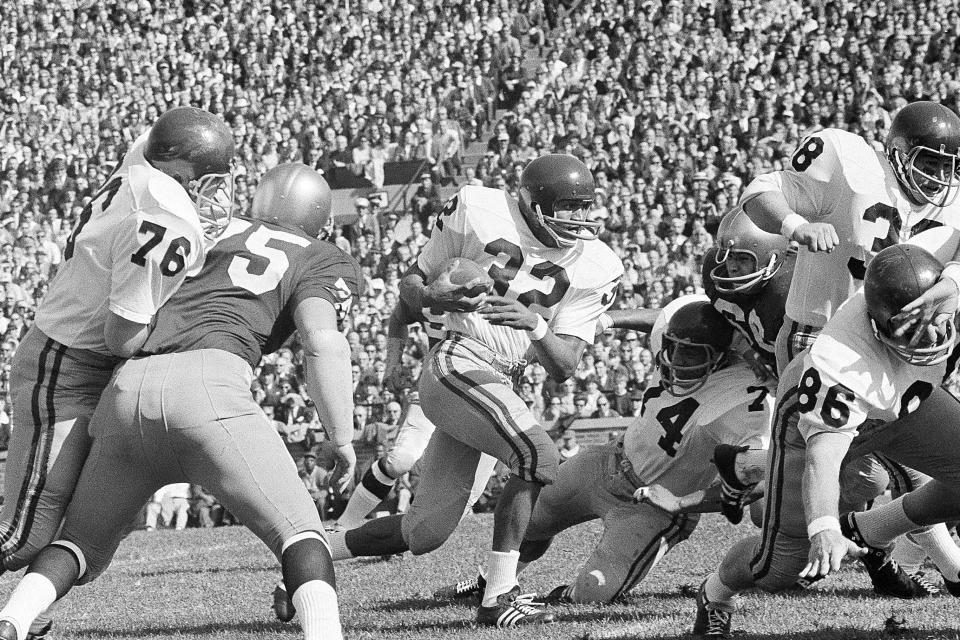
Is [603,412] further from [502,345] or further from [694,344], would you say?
[694,344]

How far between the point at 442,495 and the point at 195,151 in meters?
2.02

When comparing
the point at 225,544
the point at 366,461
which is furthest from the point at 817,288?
the point at 366,461

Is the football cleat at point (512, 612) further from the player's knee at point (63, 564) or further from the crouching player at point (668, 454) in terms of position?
the player's knee at point (63, 564)

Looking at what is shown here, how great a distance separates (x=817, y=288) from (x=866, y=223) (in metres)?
0.31

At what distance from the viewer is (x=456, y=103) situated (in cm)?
1698

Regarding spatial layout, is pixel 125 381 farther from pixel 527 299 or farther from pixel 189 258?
pixel 527 299

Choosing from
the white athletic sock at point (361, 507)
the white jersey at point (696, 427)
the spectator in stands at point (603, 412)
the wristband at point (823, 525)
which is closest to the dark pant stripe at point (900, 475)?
the white jersey at point (696, 427)

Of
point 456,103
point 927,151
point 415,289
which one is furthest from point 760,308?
point 456,103

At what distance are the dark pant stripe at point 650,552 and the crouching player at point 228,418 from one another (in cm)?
147

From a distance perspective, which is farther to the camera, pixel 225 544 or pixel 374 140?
pixel 374 140

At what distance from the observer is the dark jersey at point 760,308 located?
17.3 ft

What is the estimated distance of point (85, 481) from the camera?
13.0 feet

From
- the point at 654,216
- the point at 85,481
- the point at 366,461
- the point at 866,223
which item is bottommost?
the point at 366,461

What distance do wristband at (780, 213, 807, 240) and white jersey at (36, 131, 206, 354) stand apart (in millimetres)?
2107
